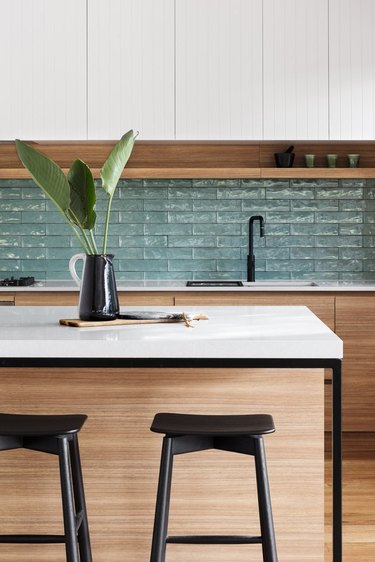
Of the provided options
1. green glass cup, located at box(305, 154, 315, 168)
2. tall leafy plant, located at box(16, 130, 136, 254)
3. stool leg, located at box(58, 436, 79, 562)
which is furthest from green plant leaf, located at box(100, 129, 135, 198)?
green glass cup, located at box(305, 154, 315, 168)

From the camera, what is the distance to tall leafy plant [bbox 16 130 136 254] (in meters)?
2.45

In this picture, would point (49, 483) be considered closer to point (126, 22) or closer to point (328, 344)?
point (328, 344)

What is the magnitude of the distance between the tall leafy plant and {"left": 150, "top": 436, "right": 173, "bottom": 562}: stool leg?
81cm

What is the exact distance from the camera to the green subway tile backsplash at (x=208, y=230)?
5.16 m

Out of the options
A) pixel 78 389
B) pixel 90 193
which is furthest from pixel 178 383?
pixel 90 193

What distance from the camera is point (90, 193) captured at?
102 inches

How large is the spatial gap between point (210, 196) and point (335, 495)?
3.21 meters

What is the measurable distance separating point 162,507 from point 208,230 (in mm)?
3266

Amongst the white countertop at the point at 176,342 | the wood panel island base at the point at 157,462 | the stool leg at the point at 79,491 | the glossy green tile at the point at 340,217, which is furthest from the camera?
the glossy green tile at the point at 340,217

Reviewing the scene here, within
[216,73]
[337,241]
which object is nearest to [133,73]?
[216,73]

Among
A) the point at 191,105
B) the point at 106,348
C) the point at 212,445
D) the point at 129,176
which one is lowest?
the point at 212,445

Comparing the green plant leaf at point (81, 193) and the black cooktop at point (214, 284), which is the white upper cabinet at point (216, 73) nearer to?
the black cooktop at point (214, 284)

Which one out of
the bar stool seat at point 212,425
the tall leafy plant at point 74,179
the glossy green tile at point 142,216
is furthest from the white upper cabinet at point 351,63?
the bar stool seat at point 212,425

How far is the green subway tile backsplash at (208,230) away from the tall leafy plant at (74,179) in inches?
99.3
